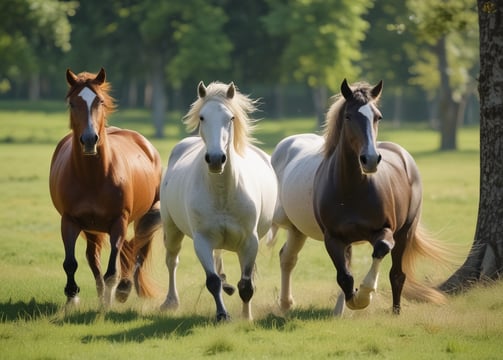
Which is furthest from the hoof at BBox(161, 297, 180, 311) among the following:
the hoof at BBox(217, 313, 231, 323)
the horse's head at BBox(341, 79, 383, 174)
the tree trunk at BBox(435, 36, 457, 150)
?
the tree trunk at BBox(435, 36, 457, 150)

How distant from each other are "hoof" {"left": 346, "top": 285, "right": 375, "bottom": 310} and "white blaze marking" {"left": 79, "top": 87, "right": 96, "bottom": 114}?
3273 millimetres

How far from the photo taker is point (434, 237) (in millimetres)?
11031

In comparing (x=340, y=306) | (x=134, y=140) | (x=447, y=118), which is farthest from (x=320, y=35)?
(x=340, y=306)

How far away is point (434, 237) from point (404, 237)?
1161 mm

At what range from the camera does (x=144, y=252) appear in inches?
467

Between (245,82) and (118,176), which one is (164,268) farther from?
(245,82)

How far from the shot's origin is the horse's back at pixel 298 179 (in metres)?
10.6

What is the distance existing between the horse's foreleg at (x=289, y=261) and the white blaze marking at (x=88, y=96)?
3076mm

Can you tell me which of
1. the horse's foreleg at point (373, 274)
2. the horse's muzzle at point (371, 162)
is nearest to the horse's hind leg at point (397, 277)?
the horse's foreleg at point (373, 274)

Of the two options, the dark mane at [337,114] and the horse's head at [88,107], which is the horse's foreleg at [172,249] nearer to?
the horse's head at [88,107]

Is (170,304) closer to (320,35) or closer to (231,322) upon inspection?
(231,322)

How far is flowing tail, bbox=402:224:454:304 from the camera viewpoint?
10284mm

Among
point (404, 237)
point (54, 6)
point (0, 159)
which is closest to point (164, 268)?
point (404, 237)

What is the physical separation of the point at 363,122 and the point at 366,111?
13 centimetres
